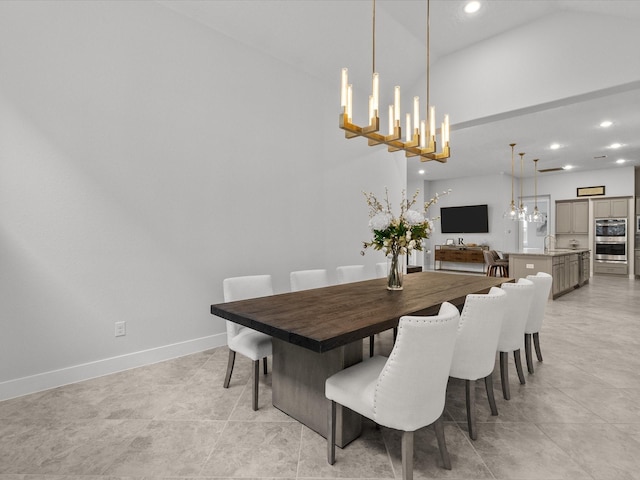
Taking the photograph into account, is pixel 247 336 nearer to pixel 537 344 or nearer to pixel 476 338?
→ pixel 476 338

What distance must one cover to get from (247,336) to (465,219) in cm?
915

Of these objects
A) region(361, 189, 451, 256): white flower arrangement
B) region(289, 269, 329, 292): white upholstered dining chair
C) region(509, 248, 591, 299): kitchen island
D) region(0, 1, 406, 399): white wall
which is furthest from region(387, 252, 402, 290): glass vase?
region(509, 248, 591, 299): kitchen island

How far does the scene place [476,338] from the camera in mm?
1805

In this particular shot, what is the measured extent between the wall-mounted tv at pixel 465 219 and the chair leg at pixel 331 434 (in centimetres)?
924

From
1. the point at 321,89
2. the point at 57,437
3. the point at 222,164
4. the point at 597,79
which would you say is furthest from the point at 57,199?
the point at 597,79

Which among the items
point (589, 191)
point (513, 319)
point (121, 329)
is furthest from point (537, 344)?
point (589, 191)

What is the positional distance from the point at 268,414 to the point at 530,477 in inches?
56.4

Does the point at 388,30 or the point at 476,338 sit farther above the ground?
the point at 388,30

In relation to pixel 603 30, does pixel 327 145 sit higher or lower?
lower

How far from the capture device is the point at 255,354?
2207 mm

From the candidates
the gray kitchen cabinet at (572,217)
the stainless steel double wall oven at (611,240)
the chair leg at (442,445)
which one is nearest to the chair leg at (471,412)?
the chair leg at (442,445)

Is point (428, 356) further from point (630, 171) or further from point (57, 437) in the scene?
point (630, 171)

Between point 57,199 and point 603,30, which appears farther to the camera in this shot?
point 603,30

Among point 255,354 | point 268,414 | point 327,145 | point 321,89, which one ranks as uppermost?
point 321,89
